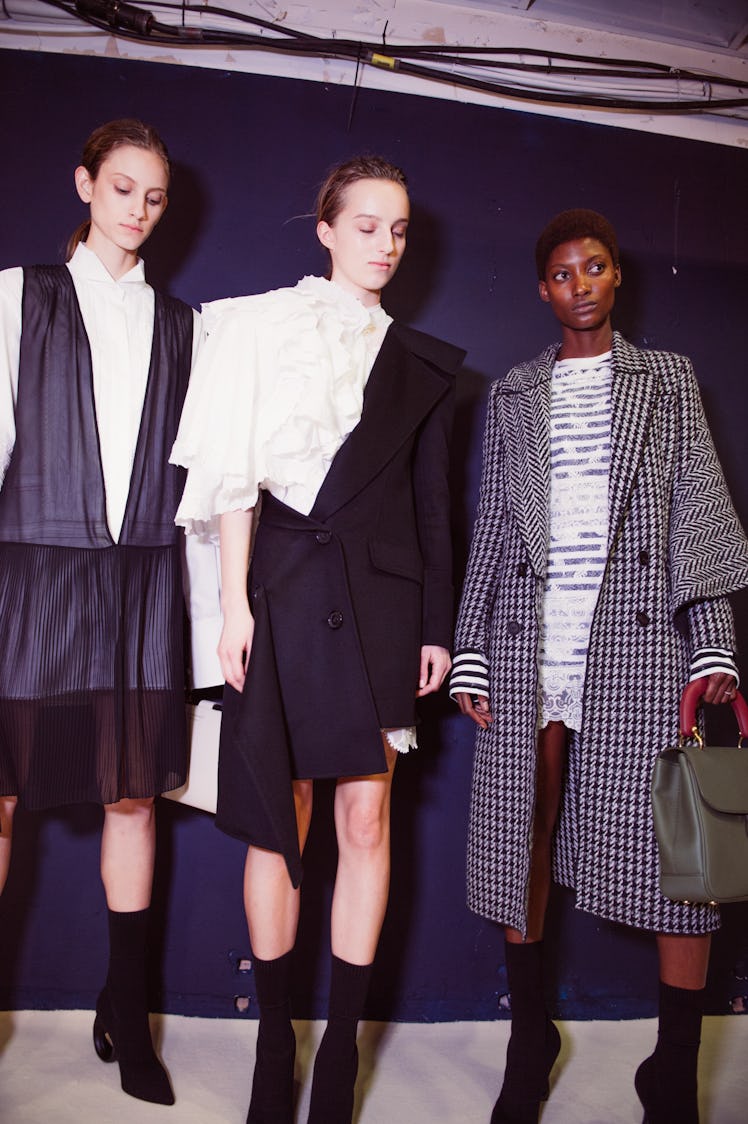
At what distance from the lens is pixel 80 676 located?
1813 mm

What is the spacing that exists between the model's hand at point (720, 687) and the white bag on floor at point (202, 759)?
103 centimetres

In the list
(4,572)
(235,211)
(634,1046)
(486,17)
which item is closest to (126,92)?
(235,211)

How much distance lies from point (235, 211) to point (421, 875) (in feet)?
5.91

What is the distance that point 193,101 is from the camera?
2.32 meters

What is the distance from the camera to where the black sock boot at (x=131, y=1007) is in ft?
6.17

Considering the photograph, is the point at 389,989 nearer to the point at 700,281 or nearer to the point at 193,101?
the point at 700,281

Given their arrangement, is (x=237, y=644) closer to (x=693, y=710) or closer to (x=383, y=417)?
(x=383, y=417)

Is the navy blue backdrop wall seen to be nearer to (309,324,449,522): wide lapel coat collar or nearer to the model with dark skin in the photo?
the model with dark skin

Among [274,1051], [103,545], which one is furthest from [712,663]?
[103,545]

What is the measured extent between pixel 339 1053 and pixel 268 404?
1272 millimetres

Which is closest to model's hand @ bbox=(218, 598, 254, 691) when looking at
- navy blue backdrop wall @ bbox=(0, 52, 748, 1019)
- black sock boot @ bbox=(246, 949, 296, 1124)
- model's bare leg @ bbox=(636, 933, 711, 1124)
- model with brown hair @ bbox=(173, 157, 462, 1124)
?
model with brown hair @ bbox=(173, 157, 462, 1124)

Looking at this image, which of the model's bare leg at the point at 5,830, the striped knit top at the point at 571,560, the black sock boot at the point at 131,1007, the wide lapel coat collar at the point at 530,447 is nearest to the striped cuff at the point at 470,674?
the striped knit top at the point at 571,560

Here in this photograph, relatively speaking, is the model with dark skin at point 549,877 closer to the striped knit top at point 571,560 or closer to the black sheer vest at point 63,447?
the striped knit top at point 571,560

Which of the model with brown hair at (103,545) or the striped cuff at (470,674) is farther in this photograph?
the striped cuff at (470,674)
